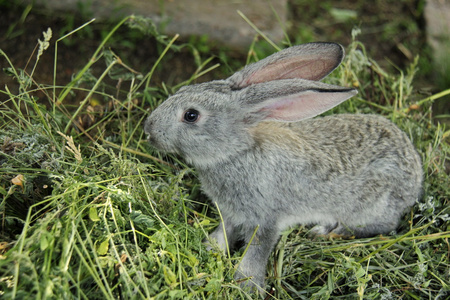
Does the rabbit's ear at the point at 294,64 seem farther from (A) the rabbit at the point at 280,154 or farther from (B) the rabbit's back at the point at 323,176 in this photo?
(B) the rabbit's back at the point at 323,176

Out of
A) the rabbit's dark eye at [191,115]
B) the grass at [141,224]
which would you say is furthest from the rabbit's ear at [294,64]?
the grass at [141,224]

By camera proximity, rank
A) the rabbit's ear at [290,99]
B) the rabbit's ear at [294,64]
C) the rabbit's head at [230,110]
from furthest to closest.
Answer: the rabbit's ear at [294,64] < the rabbit's head at [230,110] < the rabbit's ear at [290,99]

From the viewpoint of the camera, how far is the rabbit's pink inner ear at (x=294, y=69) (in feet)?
11.5

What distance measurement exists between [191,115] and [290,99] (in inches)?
29.2

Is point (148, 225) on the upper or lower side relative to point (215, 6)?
lower

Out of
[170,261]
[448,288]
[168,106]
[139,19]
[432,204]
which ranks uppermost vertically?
[139,19]

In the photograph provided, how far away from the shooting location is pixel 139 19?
428cm

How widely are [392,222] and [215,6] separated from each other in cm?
338

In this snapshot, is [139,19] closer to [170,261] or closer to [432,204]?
[170,261]

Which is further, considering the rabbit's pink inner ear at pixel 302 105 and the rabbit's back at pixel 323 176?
the rabbit's back at pixel 323 176

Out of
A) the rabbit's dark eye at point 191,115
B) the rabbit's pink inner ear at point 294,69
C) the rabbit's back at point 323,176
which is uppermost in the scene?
the rabbit's pink inner ear at point 294,69

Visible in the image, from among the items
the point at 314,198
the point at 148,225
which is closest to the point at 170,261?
the point at 148,225

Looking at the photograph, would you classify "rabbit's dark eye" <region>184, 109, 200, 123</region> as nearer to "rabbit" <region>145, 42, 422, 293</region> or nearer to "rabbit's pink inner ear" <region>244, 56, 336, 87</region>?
"rabbit" <region>145, 42, 422, 293</region>

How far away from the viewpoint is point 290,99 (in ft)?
10.8
